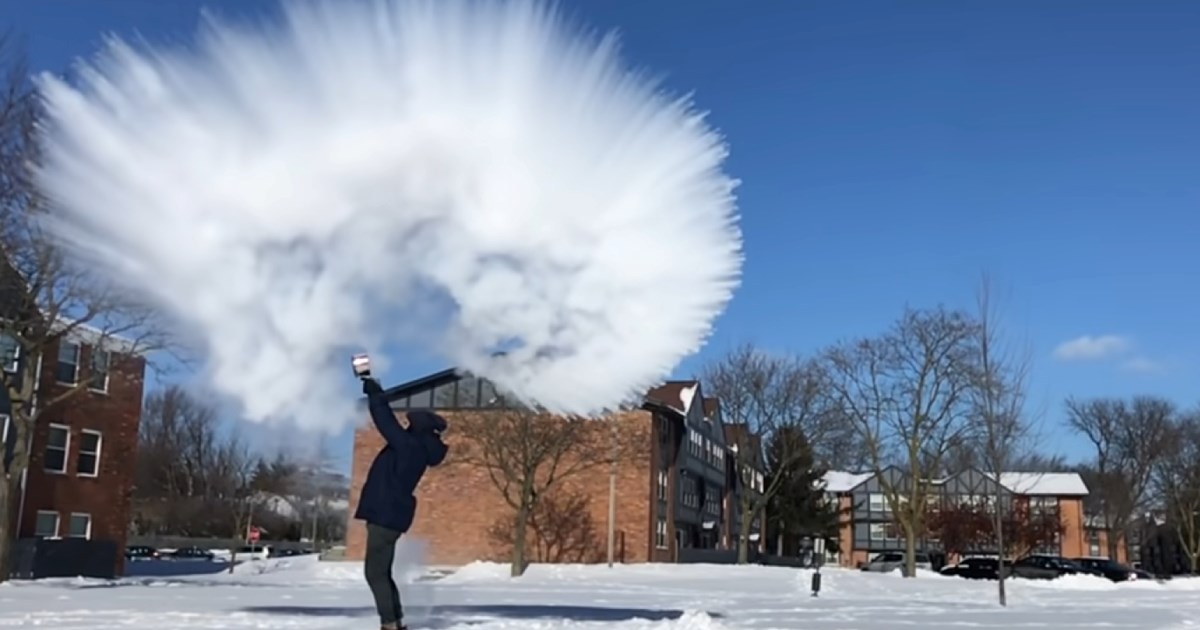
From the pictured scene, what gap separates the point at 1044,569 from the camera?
55219 mm

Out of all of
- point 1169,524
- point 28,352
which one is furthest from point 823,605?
point 1169,524

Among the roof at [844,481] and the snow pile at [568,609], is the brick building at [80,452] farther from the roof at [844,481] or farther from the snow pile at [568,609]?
the roof at [844,481]

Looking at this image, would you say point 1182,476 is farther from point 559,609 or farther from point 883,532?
point 559,609

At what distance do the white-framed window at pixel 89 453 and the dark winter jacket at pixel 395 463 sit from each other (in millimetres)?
29696

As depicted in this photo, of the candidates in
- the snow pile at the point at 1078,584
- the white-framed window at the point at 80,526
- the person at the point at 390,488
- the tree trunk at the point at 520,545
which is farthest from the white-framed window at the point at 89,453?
the snow pile at the point at 1078,584

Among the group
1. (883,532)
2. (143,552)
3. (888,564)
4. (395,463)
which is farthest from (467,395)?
(883,532)

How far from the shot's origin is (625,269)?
14.4 meters

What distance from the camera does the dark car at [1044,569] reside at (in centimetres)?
5397

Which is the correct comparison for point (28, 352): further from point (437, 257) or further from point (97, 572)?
point (437, 257)

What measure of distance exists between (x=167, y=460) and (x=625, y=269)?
1157 inches

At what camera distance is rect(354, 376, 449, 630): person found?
12156 millimetres

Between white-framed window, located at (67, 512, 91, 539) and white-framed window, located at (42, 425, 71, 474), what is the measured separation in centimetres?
172

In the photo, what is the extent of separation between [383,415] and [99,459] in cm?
3048

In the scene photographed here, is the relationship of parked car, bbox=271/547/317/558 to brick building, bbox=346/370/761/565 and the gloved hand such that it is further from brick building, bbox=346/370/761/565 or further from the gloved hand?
the gloved hand
